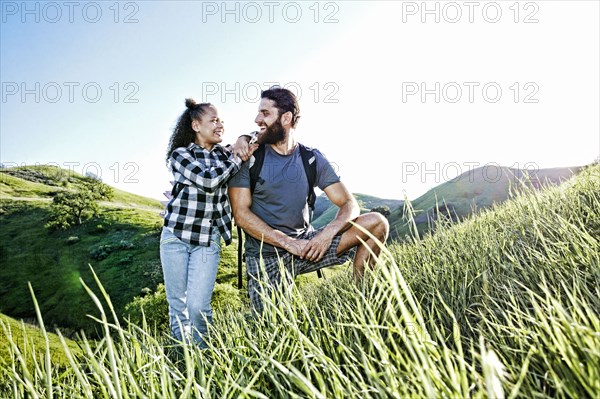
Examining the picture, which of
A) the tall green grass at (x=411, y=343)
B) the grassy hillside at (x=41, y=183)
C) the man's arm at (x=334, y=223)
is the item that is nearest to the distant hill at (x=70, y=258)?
the grassy hillside at (x=41, y=183)

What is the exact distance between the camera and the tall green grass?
921 millimetres

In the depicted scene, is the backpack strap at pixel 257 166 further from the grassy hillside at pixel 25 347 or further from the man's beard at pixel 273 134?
the grassy hillside at pixel 25 347

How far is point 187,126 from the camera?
17.2ft

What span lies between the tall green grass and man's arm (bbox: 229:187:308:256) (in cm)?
192

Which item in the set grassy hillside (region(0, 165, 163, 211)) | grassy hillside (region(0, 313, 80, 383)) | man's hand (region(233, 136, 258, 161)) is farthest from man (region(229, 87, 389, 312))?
grassy hillside (region(0, 165, 163, 211))

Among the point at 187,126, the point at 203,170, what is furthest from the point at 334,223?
the point at 187,126

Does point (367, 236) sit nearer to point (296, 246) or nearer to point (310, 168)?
point (296, 246)

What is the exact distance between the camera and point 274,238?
4.71m

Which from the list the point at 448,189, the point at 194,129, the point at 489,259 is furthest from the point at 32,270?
the point at 448,189

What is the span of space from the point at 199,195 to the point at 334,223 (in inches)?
A: 68.4

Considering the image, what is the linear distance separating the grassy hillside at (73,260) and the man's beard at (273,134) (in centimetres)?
1079

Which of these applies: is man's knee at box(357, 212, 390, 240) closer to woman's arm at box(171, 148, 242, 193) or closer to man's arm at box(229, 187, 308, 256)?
man's arm at box(229, 187, 308, 256)

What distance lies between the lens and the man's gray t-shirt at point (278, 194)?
5.03m

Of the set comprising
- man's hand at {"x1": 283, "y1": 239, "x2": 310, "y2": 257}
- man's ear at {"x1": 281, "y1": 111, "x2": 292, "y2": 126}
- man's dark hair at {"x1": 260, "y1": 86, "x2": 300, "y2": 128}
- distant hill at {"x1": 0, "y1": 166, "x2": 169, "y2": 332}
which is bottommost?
distant hill at {"x1": 0, "y1": 166, "x2": 169, "y2": 332}
